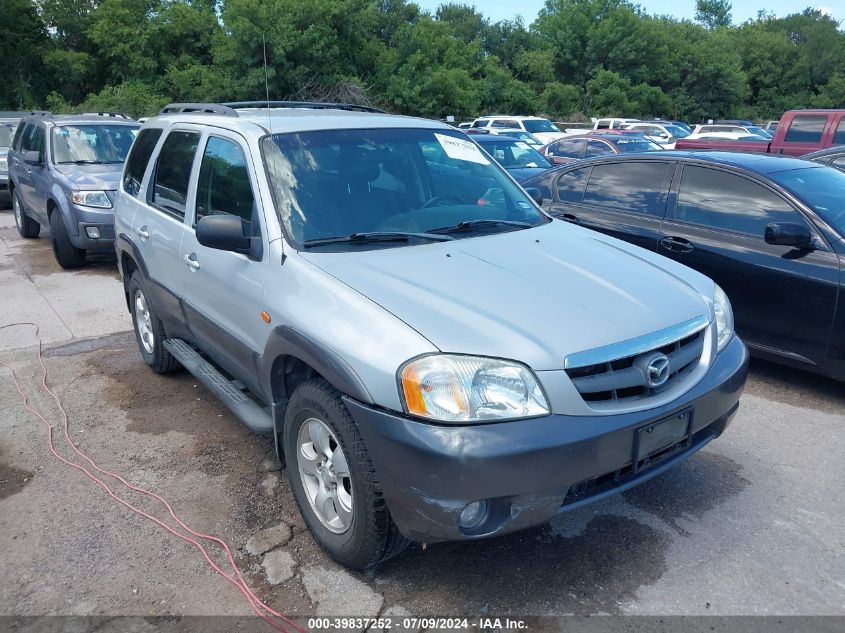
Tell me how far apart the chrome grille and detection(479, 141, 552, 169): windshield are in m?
9.34

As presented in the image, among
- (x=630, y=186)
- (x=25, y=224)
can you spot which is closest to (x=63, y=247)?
(x=25, y=224)

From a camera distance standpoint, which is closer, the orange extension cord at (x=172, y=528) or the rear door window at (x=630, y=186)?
the orange extension cord at (x=172, y=528)

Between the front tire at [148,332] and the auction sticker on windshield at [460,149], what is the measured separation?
233 centimetres

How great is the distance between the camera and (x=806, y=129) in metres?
13.4

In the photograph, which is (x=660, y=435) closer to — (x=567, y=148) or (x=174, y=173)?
(x=174, y=173)

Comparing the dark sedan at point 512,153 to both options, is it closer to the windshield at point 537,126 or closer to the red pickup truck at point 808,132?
the red pickup truck at point 808,132

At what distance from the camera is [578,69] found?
52531 millimetres

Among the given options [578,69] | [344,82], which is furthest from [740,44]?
[344,82]

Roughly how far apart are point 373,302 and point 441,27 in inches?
1617

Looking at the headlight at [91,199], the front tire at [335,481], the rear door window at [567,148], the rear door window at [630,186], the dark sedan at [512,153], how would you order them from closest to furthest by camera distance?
the front tire at [335,481] → the rear door window at [630,186] → the headlight at [91,199] → the dark sedan at [512,153] → the rear door window at [567,148]

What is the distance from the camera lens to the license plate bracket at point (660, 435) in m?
2.71

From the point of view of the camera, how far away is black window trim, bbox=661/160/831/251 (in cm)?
480

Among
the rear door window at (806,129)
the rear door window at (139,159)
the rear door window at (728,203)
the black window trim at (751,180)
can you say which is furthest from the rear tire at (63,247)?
the rear door window at (806,129)

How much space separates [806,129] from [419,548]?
13.3 m
